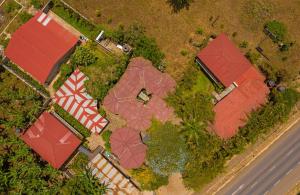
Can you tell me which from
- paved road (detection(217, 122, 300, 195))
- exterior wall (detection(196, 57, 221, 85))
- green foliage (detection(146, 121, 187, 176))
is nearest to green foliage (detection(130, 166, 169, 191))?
green foliage (detection(146, 121, 187, 176))

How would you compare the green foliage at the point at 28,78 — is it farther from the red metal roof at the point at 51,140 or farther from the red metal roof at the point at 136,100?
the red metal roof at the point at 136,100

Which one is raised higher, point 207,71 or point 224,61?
point 224,61

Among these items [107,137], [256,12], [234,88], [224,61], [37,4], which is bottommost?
[107,137]

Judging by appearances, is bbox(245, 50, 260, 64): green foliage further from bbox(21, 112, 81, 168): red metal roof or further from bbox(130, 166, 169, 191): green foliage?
bbox(21, 112, 81, 168): red metal roof

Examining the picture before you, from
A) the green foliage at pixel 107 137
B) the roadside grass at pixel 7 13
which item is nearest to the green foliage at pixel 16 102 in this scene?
the roadside grass at pixel 7 13

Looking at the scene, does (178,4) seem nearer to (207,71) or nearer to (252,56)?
(207,71)

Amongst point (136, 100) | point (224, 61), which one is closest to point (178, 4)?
point (224, 61)
